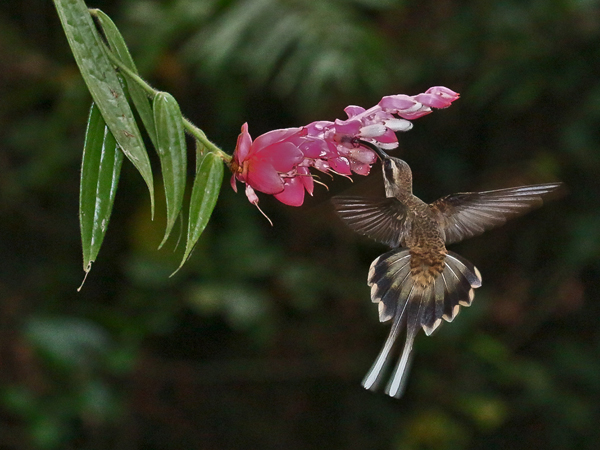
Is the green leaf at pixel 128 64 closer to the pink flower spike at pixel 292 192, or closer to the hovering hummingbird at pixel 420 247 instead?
the pink flower spike at pixel 292 192

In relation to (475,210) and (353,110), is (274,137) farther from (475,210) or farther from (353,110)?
(475,210)

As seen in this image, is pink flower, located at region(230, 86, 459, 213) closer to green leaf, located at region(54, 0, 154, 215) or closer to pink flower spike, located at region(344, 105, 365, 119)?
pink flower spike, located at region(344, 105, 365, 119)

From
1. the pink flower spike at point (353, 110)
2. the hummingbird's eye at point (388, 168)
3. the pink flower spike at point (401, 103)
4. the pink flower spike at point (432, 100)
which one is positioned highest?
the pink flower spike at point (432, 100)

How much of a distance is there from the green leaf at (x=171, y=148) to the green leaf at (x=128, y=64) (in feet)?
0.15

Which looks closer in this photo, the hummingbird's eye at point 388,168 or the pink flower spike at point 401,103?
the pink flower spike at point 401,103

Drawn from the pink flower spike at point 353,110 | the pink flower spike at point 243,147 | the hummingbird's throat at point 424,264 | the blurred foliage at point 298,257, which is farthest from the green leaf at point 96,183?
the blurred foliage at point 298,257

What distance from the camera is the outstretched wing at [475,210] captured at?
1.41 m

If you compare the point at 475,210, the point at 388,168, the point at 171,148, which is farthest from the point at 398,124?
the point at 475,210

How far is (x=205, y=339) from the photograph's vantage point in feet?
13.1

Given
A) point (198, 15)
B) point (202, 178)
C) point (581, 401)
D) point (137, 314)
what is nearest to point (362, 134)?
point (202, 178)

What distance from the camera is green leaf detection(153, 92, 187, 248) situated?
3.43 ft

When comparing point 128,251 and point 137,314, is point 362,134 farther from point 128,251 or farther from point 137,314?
point 128,251

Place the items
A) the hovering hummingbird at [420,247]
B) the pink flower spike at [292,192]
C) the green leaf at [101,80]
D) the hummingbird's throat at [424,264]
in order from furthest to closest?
1. the hummingbird's throat at [424,264]
2. the hovering hummingbird at [420,247]
3. the pink flower spike at [292,192]
4. the green leaf at [101,80]

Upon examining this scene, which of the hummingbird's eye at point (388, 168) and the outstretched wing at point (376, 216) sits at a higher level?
the hummingbird's eye at point (388, 168)
